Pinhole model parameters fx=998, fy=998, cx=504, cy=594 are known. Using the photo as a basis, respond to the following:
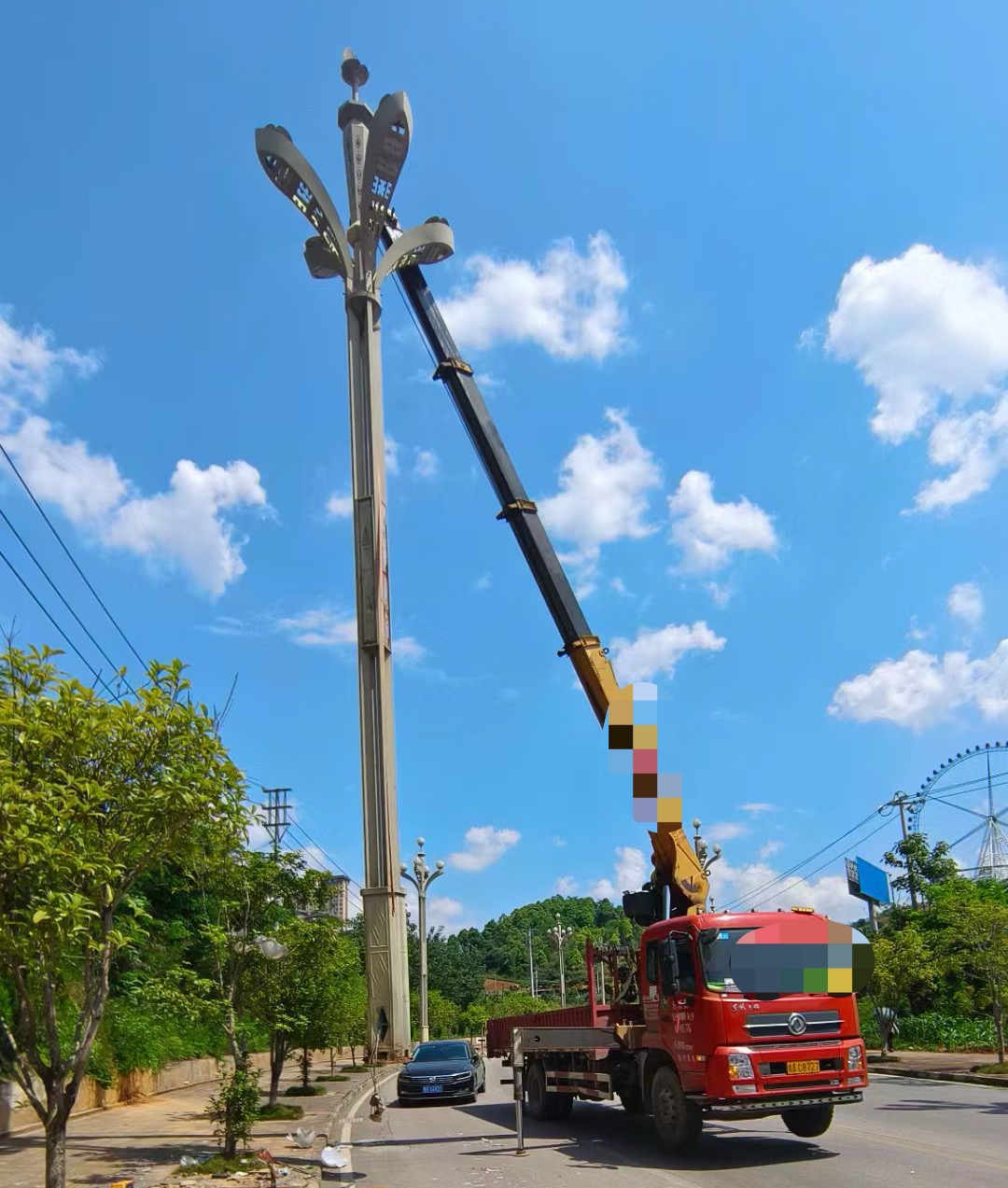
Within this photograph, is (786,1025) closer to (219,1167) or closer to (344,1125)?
(219,1167)

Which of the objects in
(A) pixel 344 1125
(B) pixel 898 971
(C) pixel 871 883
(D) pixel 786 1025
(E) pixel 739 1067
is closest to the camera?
(E) pixel 739 1067

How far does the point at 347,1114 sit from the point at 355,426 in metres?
20.4

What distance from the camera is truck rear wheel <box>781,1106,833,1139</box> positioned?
12.0 metres

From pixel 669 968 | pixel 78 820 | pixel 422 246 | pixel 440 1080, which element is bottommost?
pixel 440 1080

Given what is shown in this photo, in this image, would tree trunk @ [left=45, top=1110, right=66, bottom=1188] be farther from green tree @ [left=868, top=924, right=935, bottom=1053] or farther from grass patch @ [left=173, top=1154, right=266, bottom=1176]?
green tree @ [left=868, top=924, right=935, bottom=1053]

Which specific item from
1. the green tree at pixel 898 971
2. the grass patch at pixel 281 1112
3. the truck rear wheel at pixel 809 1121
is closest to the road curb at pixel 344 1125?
the grass patch at pixel 281 1112

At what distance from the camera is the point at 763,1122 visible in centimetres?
1488

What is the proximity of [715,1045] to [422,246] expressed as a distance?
1109 inches

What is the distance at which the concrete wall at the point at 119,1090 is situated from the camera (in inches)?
629

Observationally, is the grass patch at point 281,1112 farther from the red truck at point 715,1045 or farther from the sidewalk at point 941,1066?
the sidewalk at point 941,1066

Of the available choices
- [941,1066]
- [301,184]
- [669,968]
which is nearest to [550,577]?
[669,968]

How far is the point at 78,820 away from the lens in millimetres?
8164

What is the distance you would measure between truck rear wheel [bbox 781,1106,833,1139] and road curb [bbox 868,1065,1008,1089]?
10.2m

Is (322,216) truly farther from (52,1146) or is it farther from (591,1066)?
(52,1146)
